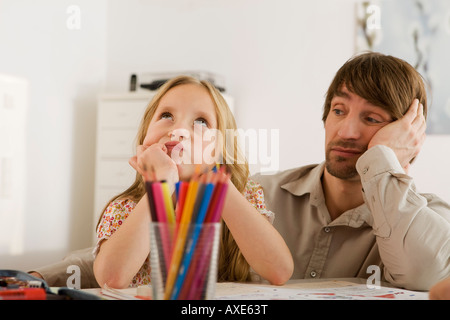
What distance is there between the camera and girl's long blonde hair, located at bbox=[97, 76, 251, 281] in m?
0.98

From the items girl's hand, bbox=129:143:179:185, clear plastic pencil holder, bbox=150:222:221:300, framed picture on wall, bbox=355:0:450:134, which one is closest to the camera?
clear plastic pencil holder, bbox=150:222:221:300

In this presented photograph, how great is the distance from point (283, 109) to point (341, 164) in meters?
2.35

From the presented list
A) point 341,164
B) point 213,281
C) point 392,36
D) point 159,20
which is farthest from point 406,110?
point 159,20

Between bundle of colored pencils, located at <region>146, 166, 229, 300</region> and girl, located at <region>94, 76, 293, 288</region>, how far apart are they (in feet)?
0.75

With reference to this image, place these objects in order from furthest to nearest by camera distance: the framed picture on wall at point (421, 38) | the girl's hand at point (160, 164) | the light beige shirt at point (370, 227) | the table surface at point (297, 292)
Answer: the framed picture on wall at point (421, 38), the light beige shirt at point (370, 227), the girl's hand at point (160, 164), the table surface at point (297, 292)

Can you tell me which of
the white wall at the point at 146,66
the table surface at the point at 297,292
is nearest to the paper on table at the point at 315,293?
the table surface at the point at 297,292

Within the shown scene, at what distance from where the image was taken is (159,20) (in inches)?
150

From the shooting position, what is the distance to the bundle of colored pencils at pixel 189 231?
47cm

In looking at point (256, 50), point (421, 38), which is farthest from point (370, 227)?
point (256, 50)

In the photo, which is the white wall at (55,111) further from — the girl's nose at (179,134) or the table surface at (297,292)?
the table surface at (297,292)

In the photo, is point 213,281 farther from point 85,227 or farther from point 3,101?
point 85,227

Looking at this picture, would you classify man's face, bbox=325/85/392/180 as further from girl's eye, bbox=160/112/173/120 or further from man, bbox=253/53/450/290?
girl's eye, bbox=160/112/173/120

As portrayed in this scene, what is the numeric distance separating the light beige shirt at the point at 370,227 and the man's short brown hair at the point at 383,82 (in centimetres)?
17

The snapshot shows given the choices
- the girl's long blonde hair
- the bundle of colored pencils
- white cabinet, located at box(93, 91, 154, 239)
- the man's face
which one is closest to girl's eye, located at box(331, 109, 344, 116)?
the man's face
